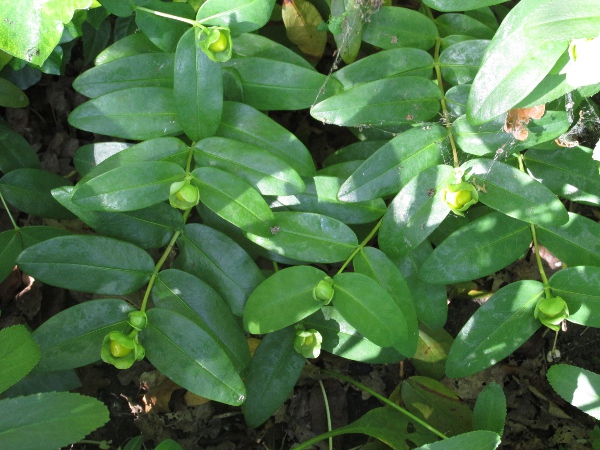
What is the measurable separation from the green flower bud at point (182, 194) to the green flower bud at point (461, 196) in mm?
541

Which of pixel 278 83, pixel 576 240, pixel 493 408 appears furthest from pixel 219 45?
pixel 493 408

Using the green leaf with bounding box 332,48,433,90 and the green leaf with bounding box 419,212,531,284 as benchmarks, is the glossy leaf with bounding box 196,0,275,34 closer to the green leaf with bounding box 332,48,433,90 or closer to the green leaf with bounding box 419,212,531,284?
the green leaf with bounding box 332,48,433,90

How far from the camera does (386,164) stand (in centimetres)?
136

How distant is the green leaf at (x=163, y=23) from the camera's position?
4.64 feet

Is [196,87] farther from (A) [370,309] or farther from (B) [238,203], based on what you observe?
(A) [370,309]

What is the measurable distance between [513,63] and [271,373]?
2.96 ft

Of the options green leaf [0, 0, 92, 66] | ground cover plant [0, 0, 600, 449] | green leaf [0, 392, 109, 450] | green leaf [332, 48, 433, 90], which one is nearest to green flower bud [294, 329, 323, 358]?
ground cover plant [0, 0, 600, 449]

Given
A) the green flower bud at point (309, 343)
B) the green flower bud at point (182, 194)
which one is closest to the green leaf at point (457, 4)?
the green flower bud at point (182, 194)

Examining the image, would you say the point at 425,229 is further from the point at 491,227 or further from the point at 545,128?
the point at 545,128

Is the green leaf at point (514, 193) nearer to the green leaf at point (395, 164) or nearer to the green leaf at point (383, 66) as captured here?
the green leaf at point (395, 164)

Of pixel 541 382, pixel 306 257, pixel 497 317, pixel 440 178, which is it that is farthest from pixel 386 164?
pixel 541 382

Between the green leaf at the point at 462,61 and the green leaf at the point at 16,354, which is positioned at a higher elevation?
the green leaf at the point at 462,61

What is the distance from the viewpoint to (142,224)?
145cm

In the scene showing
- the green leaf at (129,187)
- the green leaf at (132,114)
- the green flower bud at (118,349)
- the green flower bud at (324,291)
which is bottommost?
the green flower bud at (118,349)
